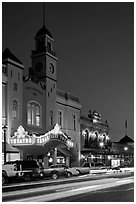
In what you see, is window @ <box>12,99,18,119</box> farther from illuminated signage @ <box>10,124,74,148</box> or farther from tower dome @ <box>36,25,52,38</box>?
tower dome @ <box>36,25,52,38</box>

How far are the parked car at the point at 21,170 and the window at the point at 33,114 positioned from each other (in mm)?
11410

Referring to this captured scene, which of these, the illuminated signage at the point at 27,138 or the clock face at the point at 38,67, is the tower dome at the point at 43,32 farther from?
the illuminated signage at the point at 27,138

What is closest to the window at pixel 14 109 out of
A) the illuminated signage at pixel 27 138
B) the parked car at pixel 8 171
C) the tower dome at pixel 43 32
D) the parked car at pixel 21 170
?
the illuminated signage at pixel 27 138

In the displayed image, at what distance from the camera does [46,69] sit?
136 ft

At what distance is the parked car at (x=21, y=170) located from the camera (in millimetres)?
24438

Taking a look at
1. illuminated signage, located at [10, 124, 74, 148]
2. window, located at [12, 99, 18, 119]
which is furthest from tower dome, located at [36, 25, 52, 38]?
illuminated signage, located at [10, 124, 74, 148]

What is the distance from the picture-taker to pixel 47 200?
1316 cm

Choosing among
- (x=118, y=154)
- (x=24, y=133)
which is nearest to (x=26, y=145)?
(x=24, y=133)

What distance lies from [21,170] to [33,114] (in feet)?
43.9

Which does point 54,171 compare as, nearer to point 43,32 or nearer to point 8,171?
point 8,171

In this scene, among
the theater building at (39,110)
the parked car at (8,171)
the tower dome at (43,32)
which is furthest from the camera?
the tower dome at (43,32)

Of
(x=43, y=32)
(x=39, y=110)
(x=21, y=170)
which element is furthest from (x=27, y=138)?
(x=43, y=32)

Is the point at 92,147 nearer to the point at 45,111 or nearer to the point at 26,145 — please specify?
the point at 45,111

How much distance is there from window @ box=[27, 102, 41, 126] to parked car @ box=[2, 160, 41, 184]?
11.4 meters
